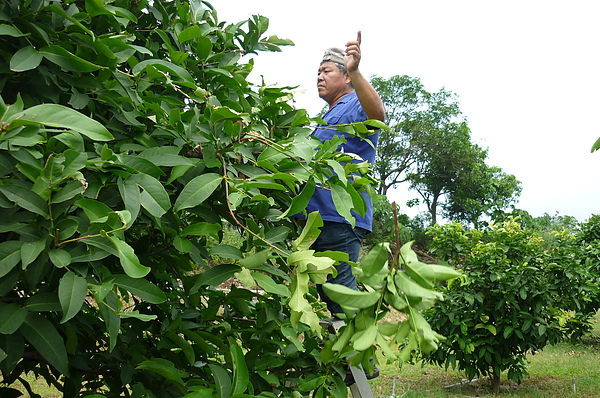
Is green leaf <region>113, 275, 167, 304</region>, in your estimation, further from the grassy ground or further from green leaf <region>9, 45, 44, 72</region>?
the grassy ground

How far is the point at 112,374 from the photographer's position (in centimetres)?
159

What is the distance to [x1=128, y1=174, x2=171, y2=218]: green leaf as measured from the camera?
3.48 ft

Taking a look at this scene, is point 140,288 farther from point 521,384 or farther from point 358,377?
point 521,384

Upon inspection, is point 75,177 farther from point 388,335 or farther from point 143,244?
point 388,335

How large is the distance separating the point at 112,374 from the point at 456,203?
32637 mm

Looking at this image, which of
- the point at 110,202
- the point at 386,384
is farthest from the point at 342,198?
the point at 386,384

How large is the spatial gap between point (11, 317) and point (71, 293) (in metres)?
0.17

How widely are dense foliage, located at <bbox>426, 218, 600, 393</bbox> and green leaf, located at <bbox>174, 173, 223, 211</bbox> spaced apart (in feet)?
13.9

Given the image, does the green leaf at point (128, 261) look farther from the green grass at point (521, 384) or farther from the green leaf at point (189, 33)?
the green grass at point (521, 384)

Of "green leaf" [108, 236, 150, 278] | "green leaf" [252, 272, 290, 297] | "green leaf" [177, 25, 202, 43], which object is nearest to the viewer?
"green leaf" [108, 236, 150, 278]

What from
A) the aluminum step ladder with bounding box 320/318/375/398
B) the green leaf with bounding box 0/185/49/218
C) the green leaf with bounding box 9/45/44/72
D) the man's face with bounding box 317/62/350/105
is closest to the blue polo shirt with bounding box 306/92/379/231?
the man's face with bounding box 317/62/350/105

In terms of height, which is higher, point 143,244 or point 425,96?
point 425,96

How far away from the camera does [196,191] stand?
1.13m

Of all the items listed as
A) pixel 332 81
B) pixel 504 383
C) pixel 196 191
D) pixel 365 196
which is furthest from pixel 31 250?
pixel 504 383
